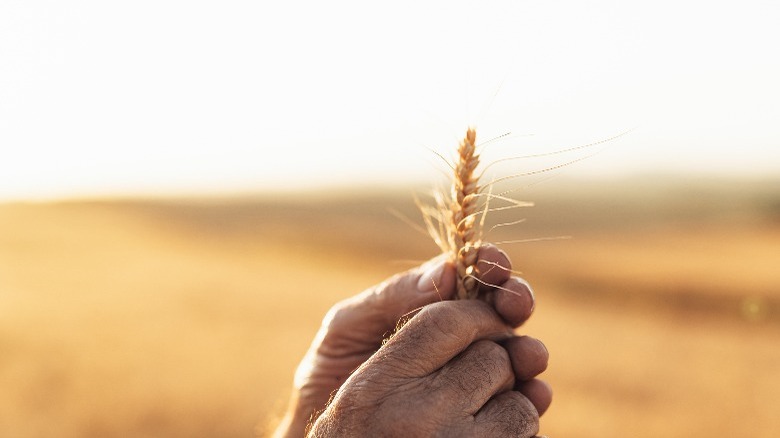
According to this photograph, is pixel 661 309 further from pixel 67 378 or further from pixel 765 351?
pixel 67 378

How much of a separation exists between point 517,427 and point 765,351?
10372mm

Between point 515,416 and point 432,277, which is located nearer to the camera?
point 515,416

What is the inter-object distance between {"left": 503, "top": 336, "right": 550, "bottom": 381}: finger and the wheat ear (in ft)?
0.93

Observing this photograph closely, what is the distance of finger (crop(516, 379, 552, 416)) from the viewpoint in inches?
107

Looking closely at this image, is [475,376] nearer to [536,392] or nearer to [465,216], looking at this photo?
[536,392]

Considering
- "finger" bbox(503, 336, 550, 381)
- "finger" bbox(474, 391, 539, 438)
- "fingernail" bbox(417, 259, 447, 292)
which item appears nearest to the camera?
"finger" bbox(474, 391, 539, 438)

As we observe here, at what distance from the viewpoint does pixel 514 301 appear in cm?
269

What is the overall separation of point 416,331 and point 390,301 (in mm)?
619

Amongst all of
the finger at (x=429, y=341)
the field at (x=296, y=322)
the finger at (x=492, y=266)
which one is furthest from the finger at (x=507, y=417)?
the field at (x=296, y=322)

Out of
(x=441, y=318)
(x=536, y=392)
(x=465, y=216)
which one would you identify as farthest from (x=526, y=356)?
(x=465, y=216)

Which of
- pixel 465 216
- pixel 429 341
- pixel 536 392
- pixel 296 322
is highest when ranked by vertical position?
pixel 465 216

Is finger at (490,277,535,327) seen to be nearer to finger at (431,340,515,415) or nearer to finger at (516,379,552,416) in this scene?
finger at (431,340,515,415)

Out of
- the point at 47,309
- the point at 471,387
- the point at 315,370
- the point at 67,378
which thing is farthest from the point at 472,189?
the point at 47,309

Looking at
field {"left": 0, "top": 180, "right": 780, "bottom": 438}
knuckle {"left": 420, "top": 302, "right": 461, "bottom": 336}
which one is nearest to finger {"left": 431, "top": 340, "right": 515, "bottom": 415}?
knuckle {"left": 420, "top": 302, "right": 461, "bottom": 336}
